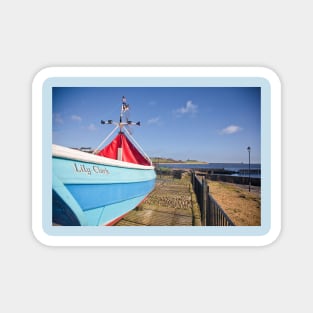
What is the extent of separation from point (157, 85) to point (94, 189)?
1053 mm

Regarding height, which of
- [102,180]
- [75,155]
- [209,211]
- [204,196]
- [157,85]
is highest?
[157,85]

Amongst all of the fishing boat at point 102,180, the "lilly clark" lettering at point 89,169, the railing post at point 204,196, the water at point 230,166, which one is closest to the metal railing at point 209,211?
the railing post at point 204,196

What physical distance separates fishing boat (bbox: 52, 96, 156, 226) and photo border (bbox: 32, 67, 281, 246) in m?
0.11

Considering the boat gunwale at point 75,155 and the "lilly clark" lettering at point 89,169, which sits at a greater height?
the boat gunwale at point 75,155

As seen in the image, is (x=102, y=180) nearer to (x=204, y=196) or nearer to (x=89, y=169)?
(x=89, y=169)

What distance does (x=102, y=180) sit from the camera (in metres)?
1.85

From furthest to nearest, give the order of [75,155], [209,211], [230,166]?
[230,166]
[209,211]
[75,155]

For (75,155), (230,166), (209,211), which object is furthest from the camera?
(230,166)

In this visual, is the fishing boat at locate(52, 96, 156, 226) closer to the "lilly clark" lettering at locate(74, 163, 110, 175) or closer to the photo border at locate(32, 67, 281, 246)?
the "lilly clark" lettering at locate(74, 163, 110, 175)

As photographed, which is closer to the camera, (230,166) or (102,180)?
(102,180)

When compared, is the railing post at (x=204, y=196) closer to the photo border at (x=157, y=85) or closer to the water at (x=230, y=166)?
the photo border at (x=157, y=85)

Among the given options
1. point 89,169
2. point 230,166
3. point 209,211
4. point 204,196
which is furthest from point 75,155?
point 230,166

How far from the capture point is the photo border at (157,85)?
1.77m
